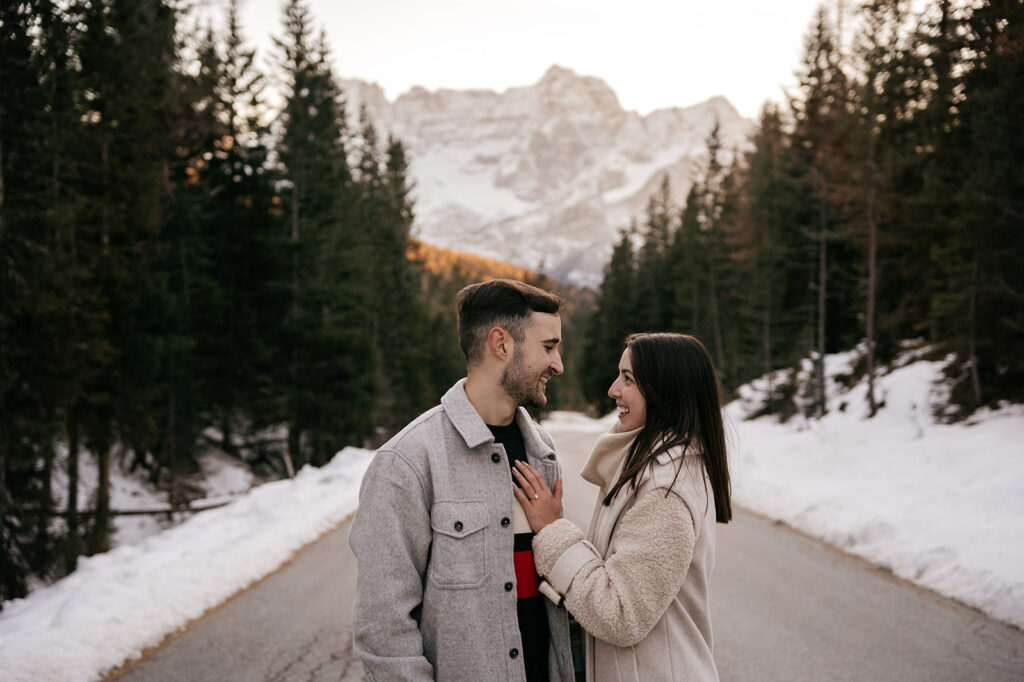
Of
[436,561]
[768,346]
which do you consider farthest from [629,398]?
[768,346]

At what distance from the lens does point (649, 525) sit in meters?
2.17

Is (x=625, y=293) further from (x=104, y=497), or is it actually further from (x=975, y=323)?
(x=104, y=497)

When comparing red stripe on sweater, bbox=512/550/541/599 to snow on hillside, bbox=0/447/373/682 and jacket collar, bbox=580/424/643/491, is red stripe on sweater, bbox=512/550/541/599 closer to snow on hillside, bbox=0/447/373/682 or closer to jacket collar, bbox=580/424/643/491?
jacket collar, bbox=580/424/643/491

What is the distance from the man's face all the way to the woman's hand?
262 millimetres

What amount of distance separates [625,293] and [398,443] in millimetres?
51363

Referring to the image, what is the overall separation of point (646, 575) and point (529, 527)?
493mm

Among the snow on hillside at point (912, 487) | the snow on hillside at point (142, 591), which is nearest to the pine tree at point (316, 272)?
the snow on hillside at point (142, 591)

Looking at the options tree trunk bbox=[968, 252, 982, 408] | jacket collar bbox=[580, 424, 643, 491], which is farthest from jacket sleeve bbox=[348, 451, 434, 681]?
tree trunk bbox=[968, 252, 982, 408]

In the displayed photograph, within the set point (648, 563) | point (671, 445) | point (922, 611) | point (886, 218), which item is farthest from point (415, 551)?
point (886, 218)

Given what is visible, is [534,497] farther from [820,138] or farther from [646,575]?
[820,138]

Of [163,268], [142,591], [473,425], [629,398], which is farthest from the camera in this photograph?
[163,268]

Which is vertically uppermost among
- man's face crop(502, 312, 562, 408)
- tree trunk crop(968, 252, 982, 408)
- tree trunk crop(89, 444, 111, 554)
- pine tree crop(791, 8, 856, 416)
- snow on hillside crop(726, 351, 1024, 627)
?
pine tree crop(791, 8, 856, 416)

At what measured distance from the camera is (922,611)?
6312mm

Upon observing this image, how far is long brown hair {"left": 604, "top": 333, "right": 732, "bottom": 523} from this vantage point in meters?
2.41
